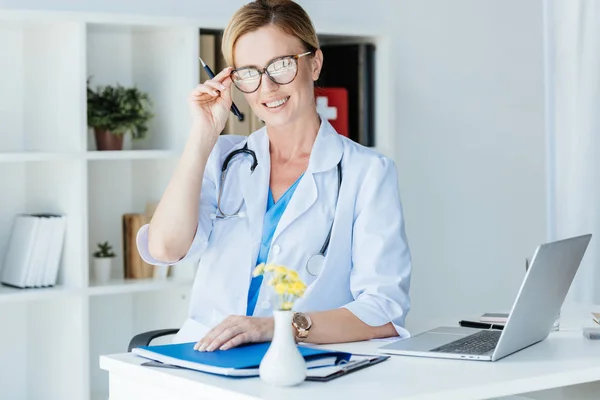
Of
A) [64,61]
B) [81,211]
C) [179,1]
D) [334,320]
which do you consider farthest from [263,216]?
[179,1]

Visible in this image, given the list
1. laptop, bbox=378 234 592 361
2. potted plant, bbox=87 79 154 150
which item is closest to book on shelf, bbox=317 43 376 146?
potted plant, bbox=87 79 154 150

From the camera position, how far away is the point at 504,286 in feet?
16.8

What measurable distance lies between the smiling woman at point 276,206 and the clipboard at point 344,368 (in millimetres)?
390

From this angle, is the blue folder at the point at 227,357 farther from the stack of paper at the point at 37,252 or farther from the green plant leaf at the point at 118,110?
the green plant leaf at the point at 118,110

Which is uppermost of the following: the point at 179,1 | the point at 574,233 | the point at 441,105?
the point at 179,1

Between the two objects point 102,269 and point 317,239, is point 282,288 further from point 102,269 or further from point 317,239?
point 102,269

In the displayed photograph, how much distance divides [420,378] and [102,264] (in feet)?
6.53

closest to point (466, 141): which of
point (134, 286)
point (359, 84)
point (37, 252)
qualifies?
point (359, 84)

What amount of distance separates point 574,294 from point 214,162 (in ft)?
7.62

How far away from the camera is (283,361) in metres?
1.66

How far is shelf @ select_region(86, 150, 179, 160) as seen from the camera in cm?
336

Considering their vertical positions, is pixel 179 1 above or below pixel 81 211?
above

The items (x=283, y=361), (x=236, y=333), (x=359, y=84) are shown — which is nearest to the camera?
(x=283, y=361)

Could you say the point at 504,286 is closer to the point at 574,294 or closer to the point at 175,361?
the point at 574,294
